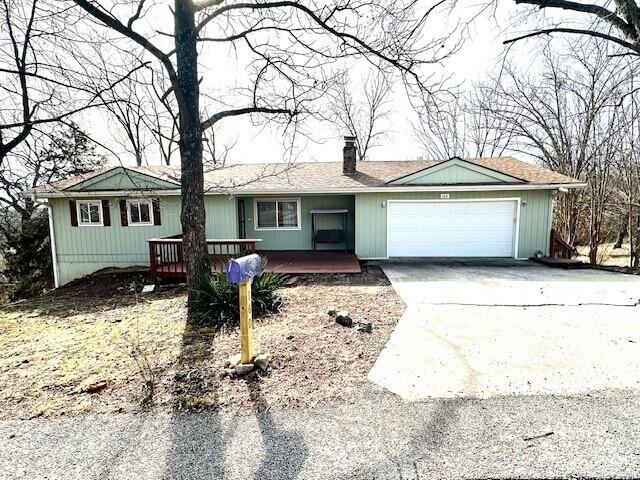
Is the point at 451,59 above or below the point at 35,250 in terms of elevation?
above

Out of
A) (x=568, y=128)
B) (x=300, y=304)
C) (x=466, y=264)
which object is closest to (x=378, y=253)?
(x=466, y=264)

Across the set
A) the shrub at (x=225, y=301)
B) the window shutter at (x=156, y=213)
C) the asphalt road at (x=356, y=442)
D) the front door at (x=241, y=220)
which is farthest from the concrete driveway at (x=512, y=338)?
the window shutter at (x=156, y=213)

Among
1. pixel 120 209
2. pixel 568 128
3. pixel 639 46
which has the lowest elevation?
pixel 120 209

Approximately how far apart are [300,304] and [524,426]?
405cm

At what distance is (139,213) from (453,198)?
391 inches

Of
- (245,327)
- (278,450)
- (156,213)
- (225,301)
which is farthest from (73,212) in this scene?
(278,450)

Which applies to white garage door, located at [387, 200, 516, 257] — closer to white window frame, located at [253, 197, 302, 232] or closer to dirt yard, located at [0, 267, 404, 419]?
white window frame, located at [253, 197, 302, 232]

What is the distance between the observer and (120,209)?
11031 mm

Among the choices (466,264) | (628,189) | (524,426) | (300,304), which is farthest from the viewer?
(628,189)

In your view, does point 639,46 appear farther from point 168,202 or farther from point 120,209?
point 120,209

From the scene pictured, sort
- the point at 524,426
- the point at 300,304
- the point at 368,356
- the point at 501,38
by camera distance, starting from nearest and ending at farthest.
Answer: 1. the point at 524,426
2. the point at 368,356
3. the point at 501,38
4. the point at 300,304

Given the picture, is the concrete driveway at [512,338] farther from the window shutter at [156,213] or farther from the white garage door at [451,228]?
the window shutter at [156,213]

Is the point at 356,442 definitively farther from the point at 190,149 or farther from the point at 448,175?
the point at 448,175

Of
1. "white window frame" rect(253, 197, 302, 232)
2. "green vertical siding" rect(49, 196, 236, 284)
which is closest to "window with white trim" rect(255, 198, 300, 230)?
"white window frame" rect(253, 197, 302, 232)
